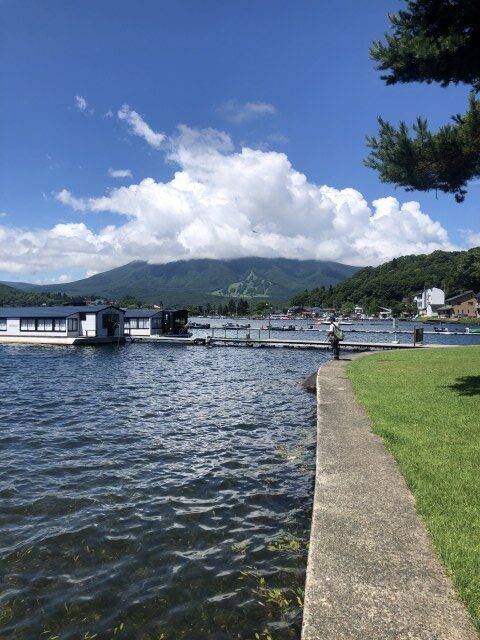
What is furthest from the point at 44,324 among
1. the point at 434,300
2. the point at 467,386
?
the point at 434,300

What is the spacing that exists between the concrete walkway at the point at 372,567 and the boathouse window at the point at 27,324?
61156 millimetres

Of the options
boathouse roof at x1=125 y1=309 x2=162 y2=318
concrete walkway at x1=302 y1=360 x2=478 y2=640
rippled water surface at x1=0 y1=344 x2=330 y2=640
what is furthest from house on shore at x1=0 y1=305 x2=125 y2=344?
concrete walkway at x1=302 y1=360 x2=478 y2=640

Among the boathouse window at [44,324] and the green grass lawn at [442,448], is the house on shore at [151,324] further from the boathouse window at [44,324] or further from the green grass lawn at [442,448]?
the green grass lawn at [442,448]

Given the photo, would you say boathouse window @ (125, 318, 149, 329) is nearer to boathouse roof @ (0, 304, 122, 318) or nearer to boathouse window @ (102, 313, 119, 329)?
boathouse window @ (102, 313, 119, 329)

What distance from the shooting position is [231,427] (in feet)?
50.2

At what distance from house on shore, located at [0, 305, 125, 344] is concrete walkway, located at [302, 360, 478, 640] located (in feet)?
177

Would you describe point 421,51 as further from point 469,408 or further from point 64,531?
point 64,531

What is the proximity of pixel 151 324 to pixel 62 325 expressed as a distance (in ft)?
42.3

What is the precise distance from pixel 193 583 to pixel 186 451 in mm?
6186

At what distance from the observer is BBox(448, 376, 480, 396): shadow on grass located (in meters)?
14.8

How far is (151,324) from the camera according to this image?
6669 centimetres

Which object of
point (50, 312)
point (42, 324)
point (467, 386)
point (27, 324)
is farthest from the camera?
point (27, 324)

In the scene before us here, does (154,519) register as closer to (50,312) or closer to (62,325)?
(62,325)

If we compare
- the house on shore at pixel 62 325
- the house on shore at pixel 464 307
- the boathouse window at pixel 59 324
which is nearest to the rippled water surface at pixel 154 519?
the house on shore at pixel 62 325
